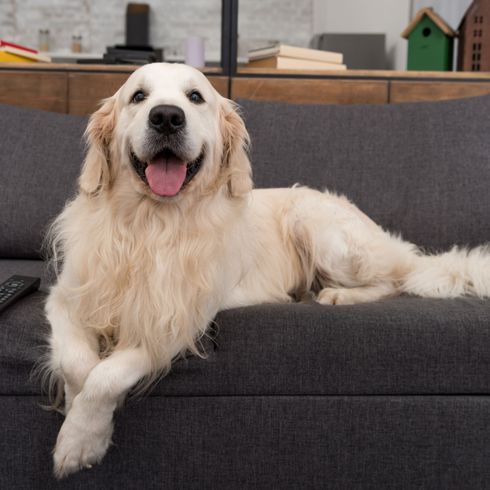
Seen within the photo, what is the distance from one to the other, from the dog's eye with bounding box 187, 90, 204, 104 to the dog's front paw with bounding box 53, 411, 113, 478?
0.79 metres

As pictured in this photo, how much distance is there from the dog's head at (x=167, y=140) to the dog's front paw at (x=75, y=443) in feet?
1.74

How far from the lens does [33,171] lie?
239 cm

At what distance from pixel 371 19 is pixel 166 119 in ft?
15.8

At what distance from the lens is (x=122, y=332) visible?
154cm

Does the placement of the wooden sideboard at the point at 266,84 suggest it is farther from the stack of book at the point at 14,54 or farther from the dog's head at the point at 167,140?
the dog's head at the point at 167,140

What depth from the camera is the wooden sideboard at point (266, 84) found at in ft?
9.61

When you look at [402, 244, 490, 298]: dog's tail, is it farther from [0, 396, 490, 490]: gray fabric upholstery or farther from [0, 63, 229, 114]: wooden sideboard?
[0, 63, 229, 114]: wooden sideboard

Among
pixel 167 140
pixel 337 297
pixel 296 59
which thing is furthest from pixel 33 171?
pixel 296 59

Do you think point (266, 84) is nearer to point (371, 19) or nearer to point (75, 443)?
point (75, 443)

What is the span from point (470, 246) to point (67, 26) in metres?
5.43

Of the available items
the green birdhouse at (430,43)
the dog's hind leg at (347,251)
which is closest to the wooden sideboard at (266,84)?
the green birdhouse at (430,43)

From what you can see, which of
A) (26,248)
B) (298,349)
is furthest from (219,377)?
(26,248)

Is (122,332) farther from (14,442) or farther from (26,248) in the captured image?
(26,248)

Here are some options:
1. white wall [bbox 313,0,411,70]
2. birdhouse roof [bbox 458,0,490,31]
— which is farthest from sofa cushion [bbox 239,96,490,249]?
white wall [bbox 313,0,411,70]
